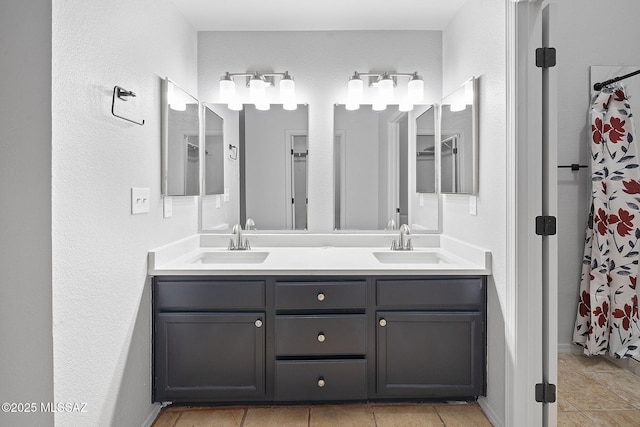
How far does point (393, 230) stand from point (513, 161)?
114cm

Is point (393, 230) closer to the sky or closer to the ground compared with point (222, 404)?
closer to the sky

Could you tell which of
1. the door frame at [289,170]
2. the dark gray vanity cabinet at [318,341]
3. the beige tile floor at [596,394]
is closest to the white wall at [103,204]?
the dark gray vanity cabinet at [318,341]

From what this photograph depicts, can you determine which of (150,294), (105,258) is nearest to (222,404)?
(150,294)

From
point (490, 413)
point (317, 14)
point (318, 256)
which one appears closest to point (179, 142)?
point (318, 256)

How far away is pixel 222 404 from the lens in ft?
7.29

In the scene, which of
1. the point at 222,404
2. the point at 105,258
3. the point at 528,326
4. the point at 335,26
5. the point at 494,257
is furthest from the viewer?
the point at 335,26

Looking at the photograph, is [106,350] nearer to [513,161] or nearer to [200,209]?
[200,209]

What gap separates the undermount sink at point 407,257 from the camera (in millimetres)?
2676

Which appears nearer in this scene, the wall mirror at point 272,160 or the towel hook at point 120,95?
the towel hook at point 120,95

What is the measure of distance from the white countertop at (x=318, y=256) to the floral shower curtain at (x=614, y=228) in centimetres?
102

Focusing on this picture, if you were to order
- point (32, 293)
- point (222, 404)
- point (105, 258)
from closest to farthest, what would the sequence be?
point (32, 293), point (105, 258), point (222, 404)

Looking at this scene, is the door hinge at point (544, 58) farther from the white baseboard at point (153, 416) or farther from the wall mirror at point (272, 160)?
the white baseboard at point (153, 416)

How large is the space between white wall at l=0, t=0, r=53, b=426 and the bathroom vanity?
82 centimetres

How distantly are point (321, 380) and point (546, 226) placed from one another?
1336 mm
